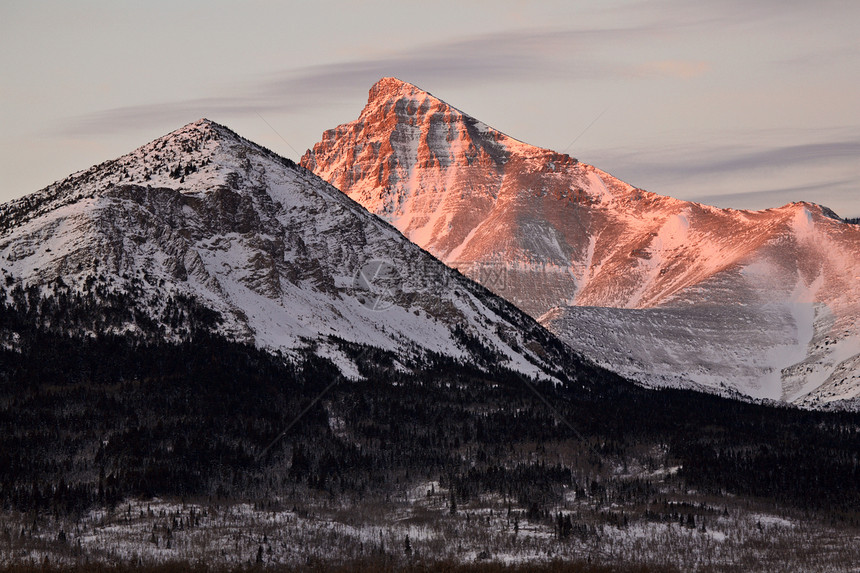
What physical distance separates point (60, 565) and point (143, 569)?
1146 cm

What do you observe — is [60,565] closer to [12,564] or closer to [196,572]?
[12,564]

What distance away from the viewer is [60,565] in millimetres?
197875

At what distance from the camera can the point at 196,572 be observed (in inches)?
7810

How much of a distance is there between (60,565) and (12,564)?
6465mm

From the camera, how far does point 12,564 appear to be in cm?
19575

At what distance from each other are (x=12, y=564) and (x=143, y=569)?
1780cm

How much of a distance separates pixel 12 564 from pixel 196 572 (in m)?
25.2

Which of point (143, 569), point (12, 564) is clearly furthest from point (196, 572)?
point (12, 564)

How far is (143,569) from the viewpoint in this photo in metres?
199

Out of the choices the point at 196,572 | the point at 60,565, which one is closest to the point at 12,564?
the point at 60,565

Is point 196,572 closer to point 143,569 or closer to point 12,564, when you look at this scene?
point 143,569
